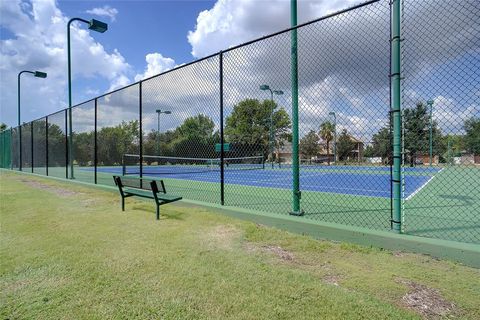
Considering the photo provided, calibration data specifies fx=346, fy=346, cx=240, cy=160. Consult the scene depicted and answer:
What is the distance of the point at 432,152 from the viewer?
5191 millimetres

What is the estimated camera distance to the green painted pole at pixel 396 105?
4.13m

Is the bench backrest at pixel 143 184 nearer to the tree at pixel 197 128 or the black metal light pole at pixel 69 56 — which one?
the tree at pixel 197 128

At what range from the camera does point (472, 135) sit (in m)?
3.96

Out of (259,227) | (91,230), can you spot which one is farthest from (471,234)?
(91,230)

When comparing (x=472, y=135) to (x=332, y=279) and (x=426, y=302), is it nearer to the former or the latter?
(x=426, y=302)

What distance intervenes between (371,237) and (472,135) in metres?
1.64

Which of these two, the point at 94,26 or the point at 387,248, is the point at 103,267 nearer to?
the point at 387,248

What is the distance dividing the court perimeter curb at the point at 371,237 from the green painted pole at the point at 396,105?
0.23 metres

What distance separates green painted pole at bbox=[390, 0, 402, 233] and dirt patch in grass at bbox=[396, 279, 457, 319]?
117 centimetres

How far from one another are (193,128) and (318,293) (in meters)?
7.72

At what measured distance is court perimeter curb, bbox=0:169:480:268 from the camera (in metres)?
3.59

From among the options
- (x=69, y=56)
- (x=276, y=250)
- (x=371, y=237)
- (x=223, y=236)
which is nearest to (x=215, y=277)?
(x=276, y=250)

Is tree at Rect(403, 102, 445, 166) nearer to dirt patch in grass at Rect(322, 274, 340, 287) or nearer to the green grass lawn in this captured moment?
the green grass lawn

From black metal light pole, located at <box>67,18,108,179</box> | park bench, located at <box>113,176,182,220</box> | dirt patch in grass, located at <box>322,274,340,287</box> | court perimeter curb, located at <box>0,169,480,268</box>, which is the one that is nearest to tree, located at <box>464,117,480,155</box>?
court perimeter curb, located at <box>0,169,480,268</box>
